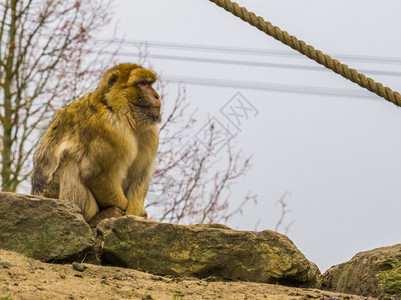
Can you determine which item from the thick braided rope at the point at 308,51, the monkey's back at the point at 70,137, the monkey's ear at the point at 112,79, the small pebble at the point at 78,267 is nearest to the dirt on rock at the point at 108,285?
the small pebble at the point at 78,267

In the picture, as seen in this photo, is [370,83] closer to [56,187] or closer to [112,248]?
[112,248]

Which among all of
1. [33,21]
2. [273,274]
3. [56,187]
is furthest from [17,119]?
[273,274]

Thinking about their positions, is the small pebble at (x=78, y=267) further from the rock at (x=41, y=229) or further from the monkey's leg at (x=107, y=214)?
the monkey's leg at (x=107, y=214)

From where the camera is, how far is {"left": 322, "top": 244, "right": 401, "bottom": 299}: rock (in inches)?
151

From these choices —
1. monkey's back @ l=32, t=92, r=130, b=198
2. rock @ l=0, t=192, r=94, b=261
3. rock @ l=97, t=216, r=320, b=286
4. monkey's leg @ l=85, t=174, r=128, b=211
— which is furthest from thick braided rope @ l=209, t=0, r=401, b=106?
monkey's leg @ l=85, t=174, r=128, b=211

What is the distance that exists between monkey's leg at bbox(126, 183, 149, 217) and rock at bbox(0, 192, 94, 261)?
123 centimetres

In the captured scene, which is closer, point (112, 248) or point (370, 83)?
point (370, 83)

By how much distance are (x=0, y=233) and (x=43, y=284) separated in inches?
31.1

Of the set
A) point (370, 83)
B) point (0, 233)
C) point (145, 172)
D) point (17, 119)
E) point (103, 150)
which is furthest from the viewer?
point (17, 119)

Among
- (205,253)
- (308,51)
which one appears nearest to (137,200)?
(205,253)

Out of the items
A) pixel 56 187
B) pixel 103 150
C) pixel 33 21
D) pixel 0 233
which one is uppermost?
pixel 33 21

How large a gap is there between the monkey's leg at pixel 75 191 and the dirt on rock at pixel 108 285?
1309 millimetres

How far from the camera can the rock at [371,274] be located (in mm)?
3838

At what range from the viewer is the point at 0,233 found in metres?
3.97
